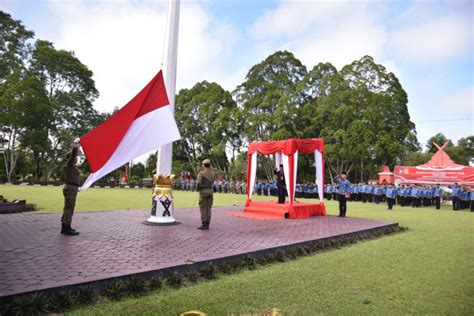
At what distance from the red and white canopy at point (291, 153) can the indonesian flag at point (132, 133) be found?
500 centimetres

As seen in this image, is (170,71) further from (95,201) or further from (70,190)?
(95,201)

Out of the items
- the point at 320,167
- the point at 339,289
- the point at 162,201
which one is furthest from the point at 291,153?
the point at 339,289

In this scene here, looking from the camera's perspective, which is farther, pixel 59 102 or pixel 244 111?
pixel 59 102

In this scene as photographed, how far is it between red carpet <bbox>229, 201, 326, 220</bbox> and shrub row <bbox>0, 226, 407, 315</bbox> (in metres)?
4.40

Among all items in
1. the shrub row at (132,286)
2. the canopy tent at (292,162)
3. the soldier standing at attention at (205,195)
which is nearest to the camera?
the shrub row at (132,286)

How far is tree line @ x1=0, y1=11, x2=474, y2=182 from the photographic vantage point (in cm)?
2666

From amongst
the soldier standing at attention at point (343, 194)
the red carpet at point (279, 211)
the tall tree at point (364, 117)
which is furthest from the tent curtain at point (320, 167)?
the tall tree at point (364, 117)

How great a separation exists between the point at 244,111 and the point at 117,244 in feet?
80.1

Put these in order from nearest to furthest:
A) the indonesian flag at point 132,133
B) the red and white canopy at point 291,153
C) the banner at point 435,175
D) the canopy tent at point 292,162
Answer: the indonesian flag at point 132,133
the canopy tent at point 292,162
the red and white canopy at point 291,153
the banner at point 435,175

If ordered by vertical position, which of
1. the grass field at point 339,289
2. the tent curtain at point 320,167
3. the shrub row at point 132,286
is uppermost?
the tent curtain at point 320,167

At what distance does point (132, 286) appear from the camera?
164 inches

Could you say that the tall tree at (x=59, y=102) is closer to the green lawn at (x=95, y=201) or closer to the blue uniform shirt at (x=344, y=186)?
the green lawn at (x=95, y=201)

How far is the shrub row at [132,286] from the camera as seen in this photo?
3.42 meters

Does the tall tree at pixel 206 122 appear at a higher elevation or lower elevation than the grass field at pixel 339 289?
higher
